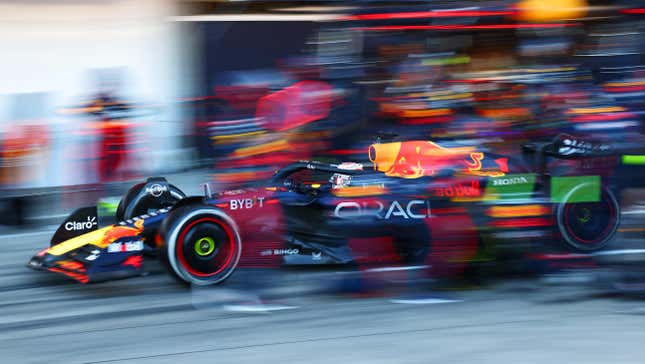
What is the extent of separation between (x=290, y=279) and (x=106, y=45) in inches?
220

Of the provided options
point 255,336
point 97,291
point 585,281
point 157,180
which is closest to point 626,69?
point 585,281

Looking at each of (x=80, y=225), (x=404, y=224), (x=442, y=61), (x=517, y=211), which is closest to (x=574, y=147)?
(x=517, y=211)

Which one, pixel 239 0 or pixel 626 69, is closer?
pixel 626 69

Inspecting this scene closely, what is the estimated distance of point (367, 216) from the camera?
5.00 meters

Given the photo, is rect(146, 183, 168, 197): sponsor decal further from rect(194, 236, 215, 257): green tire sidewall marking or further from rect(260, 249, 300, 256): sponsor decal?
rect(260, 249, 300, 256): sponsor decal

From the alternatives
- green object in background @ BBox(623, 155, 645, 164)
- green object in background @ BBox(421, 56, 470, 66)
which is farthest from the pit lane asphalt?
green object in background @ BBox(421, 56, 470, 66)

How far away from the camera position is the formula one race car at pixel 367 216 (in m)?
4.98

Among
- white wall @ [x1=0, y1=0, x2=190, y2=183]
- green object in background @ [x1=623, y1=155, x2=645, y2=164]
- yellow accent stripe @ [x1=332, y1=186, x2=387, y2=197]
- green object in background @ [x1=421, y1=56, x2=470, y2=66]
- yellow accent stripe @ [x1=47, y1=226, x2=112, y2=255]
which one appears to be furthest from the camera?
white wall @ [x1=0, y1=0, x2=190, y2=183]

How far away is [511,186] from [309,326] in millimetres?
1712

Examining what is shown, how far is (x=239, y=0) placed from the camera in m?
10.4

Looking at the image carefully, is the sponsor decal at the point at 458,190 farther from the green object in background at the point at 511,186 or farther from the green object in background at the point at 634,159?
the green object in background at the point at 634,159

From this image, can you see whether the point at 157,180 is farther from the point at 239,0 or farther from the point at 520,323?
the point at 239,0

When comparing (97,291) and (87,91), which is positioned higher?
(87,91)

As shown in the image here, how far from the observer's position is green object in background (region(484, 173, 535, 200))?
516 cm
